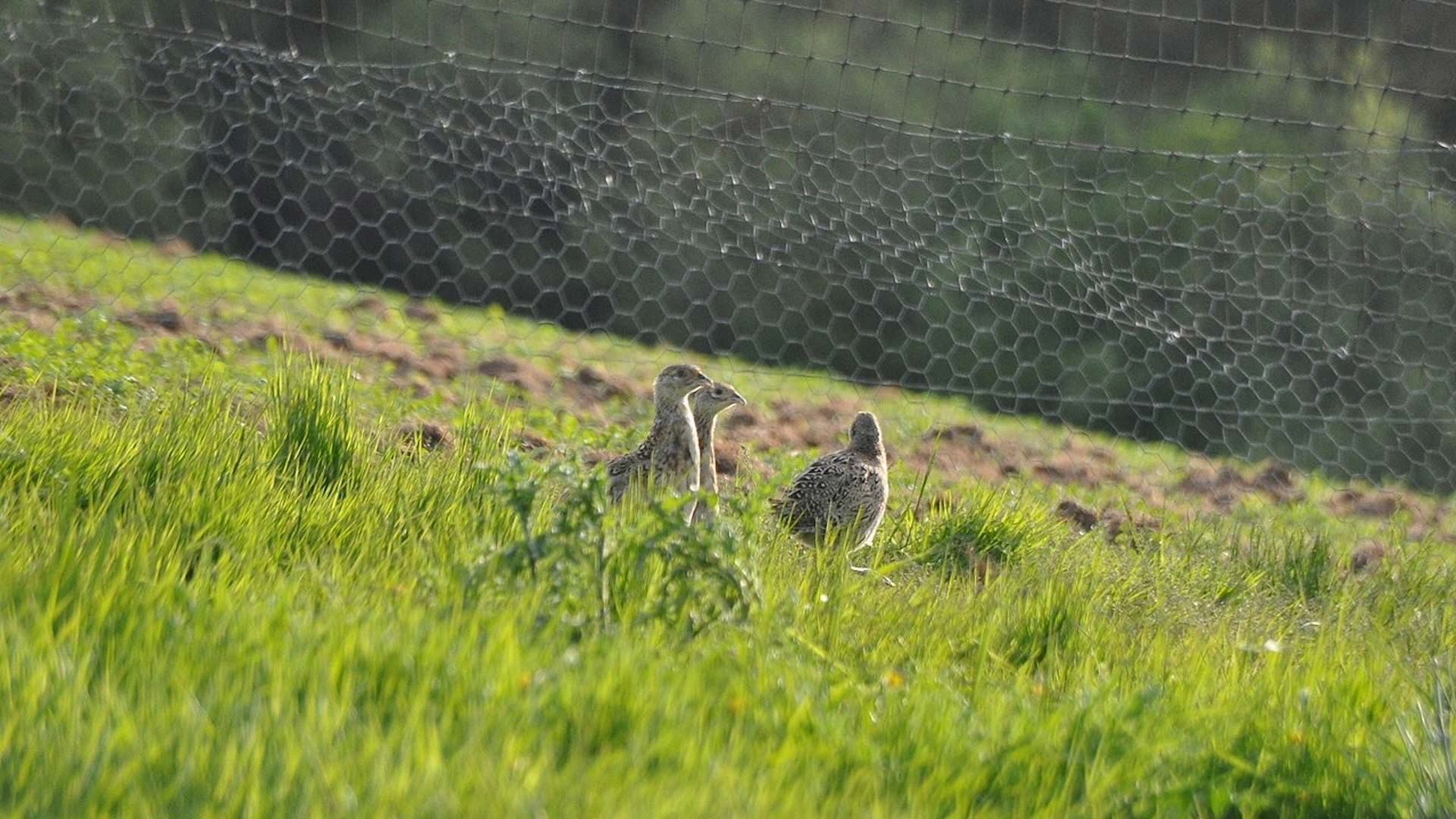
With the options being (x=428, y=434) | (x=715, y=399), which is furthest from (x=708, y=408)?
(x=428, y=434)

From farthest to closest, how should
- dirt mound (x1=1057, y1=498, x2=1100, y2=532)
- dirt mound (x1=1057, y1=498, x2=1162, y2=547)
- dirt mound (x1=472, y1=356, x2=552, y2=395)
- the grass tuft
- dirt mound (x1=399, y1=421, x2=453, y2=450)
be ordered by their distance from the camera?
dirt mound (x1=472, y1=356, x2=552, y2=395)
dirt mound (x1=1057, y1=498, x2=1100, y2=532)
dirt mound (x1=1057, y1=498, x2=1162, y2=547)
dirt mound (x1=399, y1=421, x2=453, y2=450)
the grass tuft

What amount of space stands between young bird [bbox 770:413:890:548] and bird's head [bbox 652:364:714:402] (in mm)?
489

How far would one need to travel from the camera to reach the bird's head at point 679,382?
20.0 feet

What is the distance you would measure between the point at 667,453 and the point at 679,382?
416 mm

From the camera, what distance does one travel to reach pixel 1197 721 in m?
4.00

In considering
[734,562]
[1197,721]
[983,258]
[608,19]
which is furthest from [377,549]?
[608,19]

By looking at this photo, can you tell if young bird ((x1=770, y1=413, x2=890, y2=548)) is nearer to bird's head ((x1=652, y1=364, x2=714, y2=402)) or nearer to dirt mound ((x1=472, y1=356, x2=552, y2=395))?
bird's head ((x1=652, y1=364, x2=714, y2=402))

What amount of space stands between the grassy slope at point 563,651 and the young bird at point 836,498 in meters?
0.13

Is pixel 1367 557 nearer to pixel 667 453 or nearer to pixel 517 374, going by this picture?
pixel 667 453

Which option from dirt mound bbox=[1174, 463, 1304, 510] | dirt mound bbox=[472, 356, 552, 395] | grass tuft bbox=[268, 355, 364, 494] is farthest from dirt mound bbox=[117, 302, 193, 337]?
dirt mound bbox=[1174, 463, 1304, 510]

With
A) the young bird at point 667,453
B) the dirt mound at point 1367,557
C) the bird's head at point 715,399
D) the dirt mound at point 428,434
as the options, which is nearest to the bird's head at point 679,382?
the young bird at point 667,453

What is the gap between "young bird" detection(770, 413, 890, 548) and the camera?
5.86m

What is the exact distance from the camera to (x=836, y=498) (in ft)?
19.5

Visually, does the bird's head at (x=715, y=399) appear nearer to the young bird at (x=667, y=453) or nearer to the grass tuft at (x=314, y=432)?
the young bird at (x=667, y=453)
